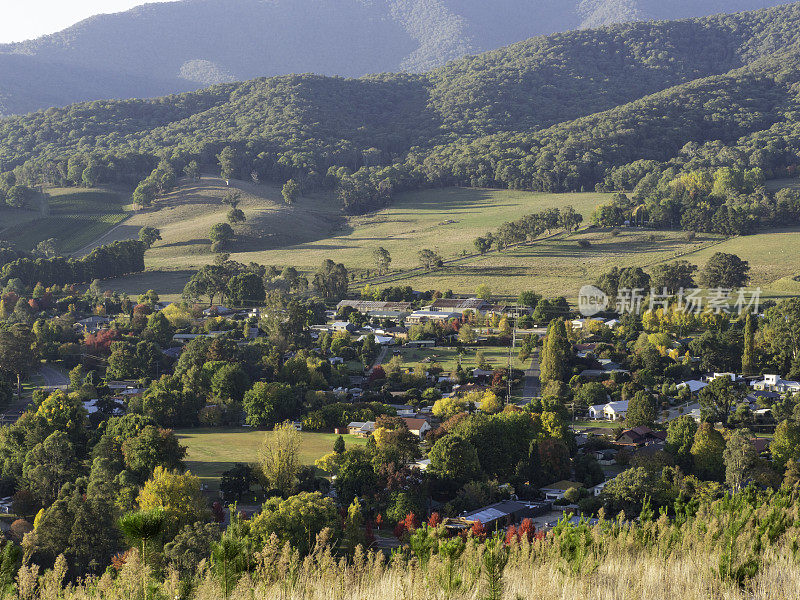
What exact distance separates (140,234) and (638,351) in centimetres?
6160

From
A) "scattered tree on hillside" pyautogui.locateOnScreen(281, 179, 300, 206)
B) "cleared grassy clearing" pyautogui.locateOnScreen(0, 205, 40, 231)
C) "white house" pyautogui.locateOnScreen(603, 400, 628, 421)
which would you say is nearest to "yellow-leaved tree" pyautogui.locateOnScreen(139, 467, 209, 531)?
"white house" pyautogui.locateOnScreen(603, 400, 628, 421)

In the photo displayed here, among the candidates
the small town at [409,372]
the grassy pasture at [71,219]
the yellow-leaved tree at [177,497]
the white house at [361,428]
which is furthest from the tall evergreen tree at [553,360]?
the grassy pasture at [71,219]

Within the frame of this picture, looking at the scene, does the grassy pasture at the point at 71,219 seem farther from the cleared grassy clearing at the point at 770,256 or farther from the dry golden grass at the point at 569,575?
the dry golden grass at the point at 569,575

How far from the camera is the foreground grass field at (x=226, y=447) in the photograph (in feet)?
115

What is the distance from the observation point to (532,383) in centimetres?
4853

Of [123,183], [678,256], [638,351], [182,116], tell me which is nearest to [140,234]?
[123,183]

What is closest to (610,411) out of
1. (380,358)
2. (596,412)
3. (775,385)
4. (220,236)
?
(596,412)

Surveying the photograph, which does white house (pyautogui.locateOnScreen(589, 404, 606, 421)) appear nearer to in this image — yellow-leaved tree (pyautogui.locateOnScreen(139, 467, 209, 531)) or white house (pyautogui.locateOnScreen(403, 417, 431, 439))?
white house (pyautogui.locateOnScreen(403, 417, 431, 439))

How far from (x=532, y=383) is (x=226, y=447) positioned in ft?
58.2

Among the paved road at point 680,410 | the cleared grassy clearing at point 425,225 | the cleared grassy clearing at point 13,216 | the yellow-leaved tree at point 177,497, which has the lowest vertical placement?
the paved road at point 680,410

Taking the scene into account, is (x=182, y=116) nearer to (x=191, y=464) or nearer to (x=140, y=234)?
(x=140, y=234)

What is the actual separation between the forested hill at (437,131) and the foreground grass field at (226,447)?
7312 centimetres

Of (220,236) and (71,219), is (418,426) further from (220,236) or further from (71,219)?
(71,219)

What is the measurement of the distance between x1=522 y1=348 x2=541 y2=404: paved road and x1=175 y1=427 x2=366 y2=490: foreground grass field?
10.7 m
